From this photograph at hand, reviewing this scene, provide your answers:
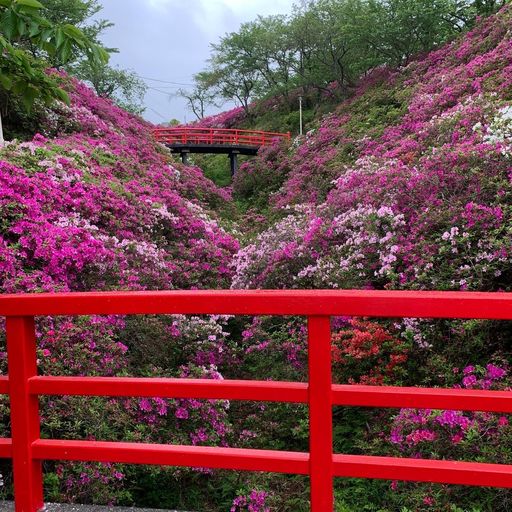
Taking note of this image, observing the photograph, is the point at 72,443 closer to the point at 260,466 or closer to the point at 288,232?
the point at 260,466

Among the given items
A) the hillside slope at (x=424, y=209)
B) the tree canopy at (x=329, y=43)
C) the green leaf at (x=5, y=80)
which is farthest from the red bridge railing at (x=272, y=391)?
the tree canopy at (x=329, y=43)

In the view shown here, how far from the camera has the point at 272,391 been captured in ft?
6.01

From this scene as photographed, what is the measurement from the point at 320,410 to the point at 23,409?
117 cm

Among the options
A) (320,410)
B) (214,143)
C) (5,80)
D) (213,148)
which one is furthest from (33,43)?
(214,143)

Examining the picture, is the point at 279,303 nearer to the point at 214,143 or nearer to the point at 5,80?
the point at 5,80

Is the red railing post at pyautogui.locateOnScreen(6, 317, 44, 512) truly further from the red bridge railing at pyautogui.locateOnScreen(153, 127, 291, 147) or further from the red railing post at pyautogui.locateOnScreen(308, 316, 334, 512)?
the red bridge railing at pyautogui.locateOnScreen(153, 127, 291, 147)

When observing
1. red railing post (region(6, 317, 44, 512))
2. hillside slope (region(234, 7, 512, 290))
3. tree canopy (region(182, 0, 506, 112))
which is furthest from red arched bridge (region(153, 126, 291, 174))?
red railing post (region(6, 317, 44, 512))

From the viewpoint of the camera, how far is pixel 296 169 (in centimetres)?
1828

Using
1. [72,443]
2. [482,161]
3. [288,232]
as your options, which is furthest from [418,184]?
[72,443]

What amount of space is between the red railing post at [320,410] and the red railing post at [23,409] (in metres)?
1.11

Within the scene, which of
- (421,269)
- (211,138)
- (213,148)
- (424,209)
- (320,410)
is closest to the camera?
(320,410)

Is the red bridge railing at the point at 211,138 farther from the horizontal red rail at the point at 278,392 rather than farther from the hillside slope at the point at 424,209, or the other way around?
the horizontal red rail at the point at 278,392

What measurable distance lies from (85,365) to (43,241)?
6.28ft

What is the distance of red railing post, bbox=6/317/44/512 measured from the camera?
2037 mm
